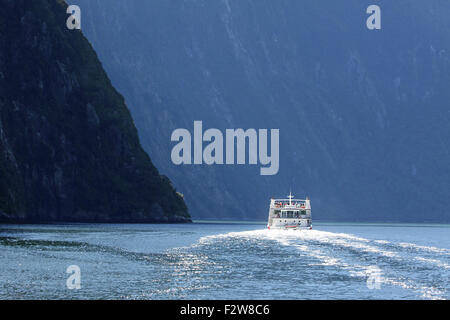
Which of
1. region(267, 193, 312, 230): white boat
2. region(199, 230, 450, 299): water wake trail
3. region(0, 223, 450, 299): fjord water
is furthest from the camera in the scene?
region(267, 193, 312, 230): white boat

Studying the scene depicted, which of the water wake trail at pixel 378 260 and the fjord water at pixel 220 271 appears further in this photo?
the water wake trail at pixel 378 260

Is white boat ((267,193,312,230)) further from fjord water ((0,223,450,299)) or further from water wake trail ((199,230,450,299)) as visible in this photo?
fjord water ((0,223,450,299))

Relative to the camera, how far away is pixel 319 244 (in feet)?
353

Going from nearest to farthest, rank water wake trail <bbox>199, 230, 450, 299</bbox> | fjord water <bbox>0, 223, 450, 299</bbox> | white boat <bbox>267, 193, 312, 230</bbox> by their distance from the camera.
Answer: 1. fjord water <bbox>0, 223, 450, 299</bbox>
2. water wake trail <bbox>199, 230, 450, 299</bbox>
3. white boat <bbox>267, 193, 312, 230</bbox>

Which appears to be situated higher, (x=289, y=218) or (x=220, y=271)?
(x=289, y=218)

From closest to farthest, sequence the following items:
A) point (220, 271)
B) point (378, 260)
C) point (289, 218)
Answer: point (220, 271) < point (378, 260) < point (289, 218)

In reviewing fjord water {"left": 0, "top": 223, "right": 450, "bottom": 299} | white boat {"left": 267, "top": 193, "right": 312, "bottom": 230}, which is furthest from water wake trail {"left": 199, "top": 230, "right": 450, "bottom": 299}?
white boat {"left": 267, "top": 193, "right": 312, "bottom": 230}

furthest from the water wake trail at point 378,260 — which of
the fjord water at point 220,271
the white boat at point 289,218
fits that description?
the white boat at point 289,218

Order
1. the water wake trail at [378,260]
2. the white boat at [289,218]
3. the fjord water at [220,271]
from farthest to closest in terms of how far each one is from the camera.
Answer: the white boat at [289,218], the water wake trail at [378,260], the fjord water at [220,271]

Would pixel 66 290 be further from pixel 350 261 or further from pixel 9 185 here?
pixel 9 185

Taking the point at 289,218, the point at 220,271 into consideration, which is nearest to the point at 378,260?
the point at 220,271

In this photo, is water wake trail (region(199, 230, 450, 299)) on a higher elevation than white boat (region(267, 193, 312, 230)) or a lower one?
lower

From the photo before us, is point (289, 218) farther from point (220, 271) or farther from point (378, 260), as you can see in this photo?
point (220, 271)

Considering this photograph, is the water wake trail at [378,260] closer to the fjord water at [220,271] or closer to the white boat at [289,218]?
the fjord water at [220,271]
